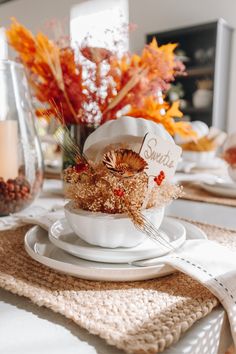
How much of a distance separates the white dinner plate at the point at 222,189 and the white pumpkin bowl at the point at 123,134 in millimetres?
465

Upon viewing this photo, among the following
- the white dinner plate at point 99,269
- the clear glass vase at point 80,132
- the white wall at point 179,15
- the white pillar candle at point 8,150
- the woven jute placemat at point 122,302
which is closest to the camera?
the woven jute placemat at point 122,302

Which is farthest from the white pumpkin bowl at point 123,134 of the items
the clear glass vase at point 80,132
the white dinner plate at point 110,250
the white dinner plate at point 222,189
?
the white dinner plate at point 222,189

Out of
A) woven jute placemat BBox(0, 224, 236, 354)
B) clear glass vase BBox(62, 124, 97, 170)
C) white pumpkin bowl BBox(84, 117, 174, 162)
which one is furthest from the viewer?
clear glass vase BBox(62, 124, 97, 170)

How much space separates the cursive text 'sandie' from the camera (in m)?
0.49

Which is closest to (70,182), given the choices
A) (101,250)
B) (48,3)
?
(101,250)

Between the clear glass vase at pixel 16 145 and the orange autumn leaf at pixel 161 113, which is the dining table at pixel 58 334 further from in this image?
the orange autumn leaf at pixel 161 113

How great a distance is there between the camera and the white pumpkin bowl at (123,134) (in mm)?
519

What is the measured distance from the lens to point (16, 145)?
78 centimetres

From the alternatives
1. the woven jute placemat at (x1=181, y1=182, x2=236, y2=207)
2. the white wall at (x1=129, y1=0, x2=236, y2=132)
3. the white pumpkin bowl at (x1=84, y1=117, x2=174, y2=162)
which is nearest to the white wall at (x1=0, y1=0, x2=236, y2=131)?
the white wall at (x1=129, y1=0, x2=236, y2=132)

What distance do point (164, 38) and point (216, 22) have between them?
0.70 meters

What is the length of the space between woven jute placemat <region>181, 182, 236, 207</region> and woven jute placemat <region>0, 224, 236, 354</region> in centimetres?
48

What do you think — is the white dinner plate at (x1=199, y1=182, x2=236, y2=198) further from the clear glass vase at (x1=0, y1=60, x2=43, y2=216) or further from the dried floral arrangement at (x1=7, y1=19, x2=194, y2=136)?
the clear glass vase at (x1=0, y1=60, x2=43, y2=216)

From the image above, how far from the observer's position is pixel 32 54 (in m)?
0.88

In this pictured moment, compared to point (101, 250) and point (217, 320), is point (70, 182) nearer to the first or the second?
point (101, 250)
